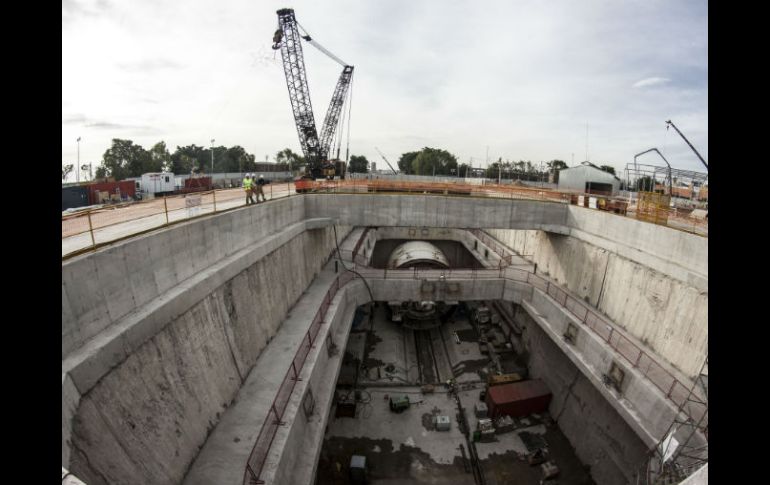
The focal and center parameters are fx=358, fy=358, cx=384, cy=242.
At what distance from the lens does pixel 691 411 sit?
10.0 meters

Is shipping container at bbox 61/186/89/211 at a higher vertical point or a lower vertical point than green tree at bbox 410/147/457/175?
lower

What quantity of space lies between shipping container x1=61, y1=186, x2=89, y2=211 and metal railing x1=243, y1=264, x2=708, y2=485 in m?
18.2

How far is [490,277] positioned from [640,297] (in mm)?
7201

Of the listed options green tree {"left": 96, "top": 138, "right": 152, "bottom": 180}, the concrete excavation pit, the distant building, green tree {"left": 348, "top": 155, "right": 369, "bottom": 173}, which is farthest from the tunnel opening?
green tree {"left": 348, "top": 155, "right": 369, "bottom": 173}

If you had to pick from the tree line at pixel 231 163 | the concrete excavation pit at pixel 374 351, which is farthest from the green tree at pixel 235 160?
the concrete excavation pit at pixel 374 351

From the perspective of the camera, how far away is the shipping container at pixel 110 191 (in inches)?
977

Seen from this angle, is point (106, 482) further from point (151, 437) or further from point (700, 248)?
point (700, 248)

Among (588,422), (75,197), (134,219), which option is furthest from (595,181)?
(75,197)

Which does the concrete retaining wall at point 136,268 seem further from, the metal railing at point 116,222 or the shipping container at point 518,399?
the shipping container at point 518,399

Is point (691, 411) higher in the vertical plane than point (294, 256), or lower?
lower

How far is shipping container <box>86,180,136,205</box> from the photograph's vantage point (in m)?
24.8

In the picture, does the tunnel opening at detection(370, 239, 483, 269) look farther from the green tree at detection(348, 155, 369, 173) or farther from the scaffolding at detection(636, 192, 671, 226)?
the green tree at detection(348, 155, 369, 173)
